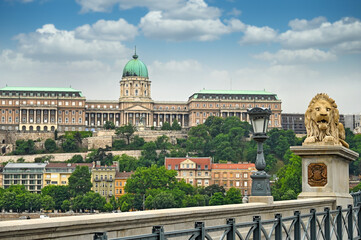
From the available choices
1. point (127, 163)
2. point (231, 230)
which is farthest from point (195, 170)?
point (231, 230)

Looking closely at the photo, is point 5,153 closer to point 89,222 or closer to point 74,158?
point 74,158

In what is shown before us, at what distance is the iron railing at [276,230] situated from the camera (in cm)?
1118

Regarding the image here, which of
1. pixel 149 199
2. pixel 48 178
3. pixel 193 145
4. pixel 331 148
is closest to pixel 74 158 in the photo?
pixel 48 178

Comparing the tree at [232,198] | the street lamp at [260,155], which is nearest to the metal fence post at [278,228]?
the street lamp at [260,155]

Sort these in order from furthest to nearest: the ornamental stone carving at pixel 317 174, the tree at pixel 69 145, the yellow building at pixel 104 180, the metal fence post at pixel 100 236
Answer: the tree at pixel 69 145, the yellow building at pixel 104 180, the ornamental stone carving at pixel 317 174, the metal fence post at pixel 100 236

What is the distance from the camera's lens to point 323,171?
2200 centimetres

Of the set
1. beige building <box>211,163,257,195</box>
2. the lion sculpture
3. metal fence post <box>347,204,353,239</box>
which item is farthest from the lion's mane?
beige building <box>211,163,257,195</box>

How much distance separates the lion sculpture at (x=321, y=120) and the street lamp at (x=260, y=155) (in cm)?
156

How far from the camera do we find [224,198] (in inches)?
5300

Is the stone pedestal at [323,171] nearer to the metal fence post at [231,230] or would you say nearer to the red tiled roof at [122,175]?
the metal fence post at [231,230]

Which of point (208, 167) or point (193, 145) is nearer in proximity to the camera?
point (208, 167)

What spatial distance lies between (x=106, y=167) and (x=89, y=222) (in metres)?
157

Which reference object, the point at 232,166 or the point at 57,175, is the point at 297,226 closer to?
the point at 232,166

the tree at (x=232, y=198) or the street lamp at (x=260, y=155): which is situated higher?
the street lamp at (x=260, y=155)
